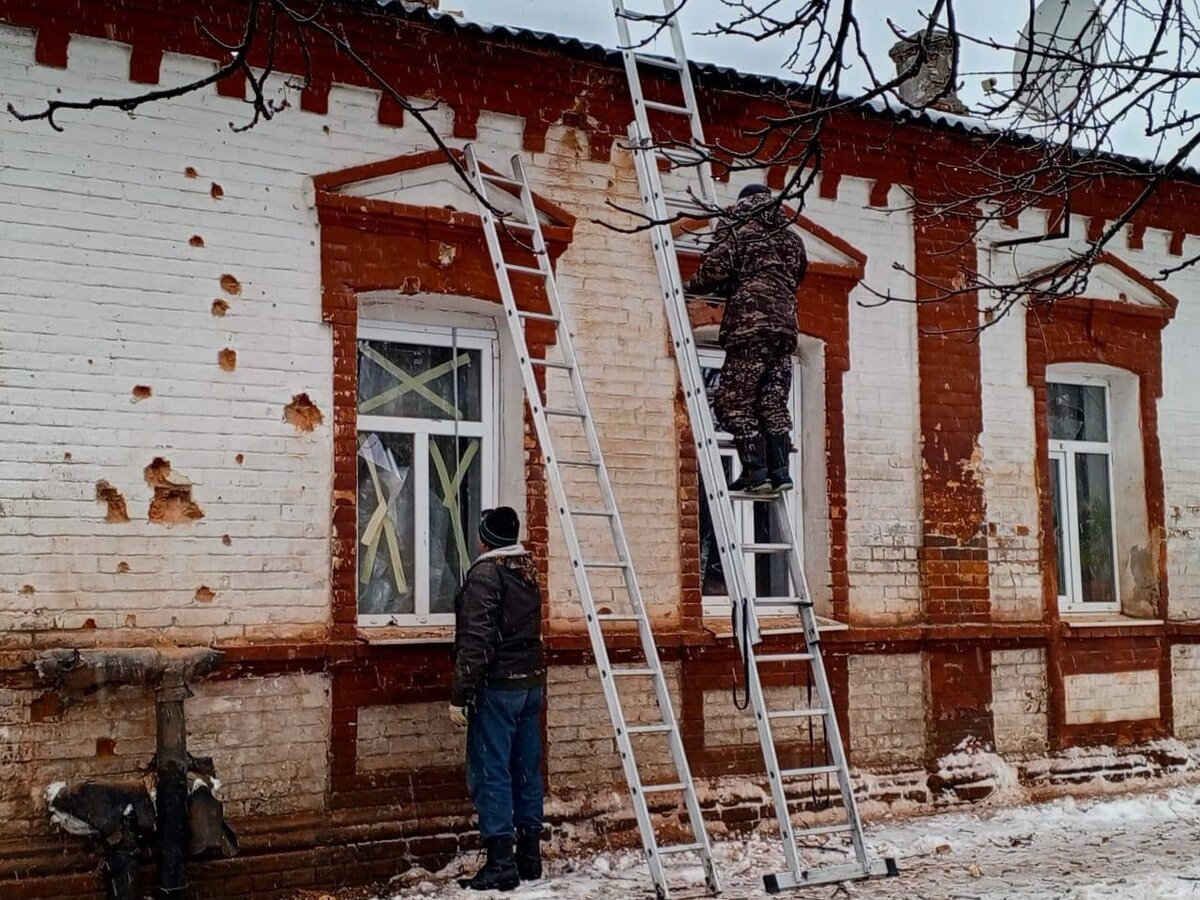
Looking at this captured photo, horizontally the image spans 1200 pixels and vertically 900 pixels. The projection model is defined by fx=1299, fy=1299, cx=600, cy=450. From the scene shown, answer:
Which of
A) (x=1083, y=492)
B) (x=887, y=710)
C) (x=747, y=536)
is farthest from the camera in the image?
(x=1083, y=492)

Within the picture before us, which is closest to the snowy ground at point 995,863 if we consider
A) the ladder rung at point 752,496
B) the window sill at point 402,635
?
the window sill at point 402,635

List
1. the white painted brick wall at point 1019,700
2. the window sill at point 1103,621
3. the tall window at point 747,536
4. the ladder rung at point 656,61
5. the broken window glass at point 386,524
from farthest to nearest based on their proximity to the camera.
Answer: the window sill at point 1103,621
the white painted brick wall at point 1019,700
the tall window at point 747,536
the ladder rung at point 656,61
the broken window glass at point 386,524

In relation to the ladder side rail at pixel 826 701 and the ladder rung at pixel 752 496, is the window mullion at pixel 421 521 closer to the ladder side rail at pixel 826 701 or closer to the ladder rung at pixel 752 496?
the ladder rung at pixel 752 496

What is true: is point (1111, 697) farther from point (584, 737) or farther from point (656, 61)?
point (656, 61)

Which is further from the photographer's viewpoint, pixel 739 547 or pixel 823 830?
pixel 823 830

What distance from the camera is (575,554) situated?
18.5 ft

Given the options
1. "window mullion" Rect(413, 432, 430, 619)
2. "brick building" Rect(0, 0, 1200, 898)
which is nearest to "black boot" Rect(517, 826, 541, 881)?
"brick building" Rect(0, 0, 1200, 898)

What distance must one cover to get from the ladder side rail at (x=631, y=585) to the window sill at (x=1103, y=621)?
340cm

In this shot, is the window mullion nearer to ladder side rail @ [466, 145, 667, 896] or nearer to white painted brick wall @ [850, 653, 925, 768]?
ladder side rail @ [466, 145, 667, 896]

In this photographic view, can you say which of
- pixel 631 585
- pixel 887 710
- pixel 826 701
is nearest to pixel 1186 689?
pixel 887 710

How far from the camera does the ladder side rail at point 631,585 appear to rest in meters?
5.38

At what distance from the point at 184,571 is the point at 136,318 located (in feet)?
3.81

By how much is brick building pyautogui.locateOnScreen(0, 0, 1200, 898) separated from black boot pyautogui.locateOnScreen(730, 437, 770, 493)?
3.87 feet

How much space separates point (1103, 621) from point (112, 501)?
632cm
